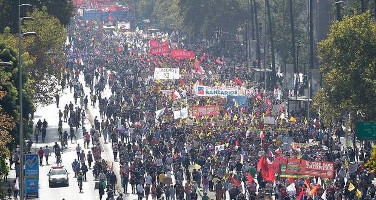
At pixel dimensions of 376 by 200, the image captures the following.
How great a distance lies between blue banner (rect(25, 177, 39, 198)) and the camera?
7038 centimetres

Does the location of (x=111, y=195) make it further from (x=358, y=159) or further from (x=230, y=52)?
(x=230, y=52)

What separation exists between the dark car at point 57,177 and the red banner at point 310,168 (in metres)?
14.0

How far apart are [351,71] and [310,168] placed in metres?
19.1

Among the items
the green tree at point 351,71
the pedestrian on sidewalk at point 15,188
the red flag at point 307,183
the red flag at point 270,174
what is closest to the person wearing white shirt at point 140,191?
the pedestrian on sidewalk at point 15,188

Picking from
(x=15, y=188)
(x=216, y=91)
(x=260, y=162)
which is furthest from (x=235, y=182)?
(x=216, y=91)

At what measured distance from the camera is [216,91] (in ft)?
323

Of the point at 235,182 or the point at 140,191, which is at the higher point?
the point at 235,182

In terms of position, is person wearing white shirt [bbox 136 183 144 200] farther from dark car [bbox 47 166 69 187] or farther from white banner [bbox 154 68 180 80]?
white banner [bbox 154 68 180 80]

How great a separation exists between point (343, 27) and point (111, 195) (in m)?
22.2

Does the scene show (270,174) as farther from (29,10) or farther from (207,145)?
(29,10)

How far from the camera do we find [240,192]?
70.4 metres

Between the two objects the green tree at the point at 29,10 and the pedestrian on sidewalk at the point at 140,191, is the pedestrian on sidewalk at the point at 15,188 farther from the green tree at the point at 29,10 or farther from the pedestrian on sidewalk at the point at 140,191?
the green tree at the point at 29,10

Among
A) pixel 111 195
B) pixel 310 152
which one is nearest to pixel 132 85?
pixel 310 152

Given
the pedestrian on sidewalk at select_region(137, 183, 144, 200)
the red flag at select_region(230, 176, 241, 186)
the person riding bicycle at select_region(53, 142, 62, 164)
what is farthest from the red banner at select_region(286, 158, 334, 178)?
the person riding bicycle at select_region(53, 142, 62, 164)
